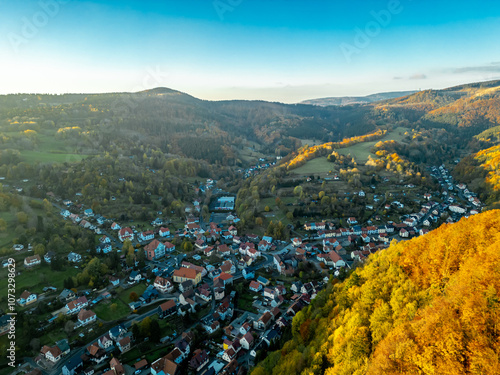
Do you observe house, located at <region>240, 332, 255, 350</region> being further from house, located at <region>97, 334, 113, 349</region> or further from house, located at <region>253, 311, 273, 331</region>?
house, located at <region>97, 334, 113, 349</region>

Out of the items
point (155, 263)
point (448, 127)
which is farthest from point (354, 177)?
point (448, 127)

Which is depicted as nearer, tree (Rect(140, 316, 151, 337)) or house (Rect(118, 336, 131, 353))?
house (Rect(118, 336, 131, 353))

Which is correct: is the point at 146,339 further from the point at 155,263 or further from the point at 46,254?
the point at 46,254

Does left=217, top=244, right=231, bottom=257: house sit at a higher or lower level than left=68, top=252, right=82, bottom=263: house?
lower

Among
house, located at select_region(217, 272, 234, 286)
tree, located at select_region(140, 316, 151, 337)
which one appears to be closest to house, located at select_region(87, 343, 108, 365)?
tree, located at select_region(140, 316, 151, 337)

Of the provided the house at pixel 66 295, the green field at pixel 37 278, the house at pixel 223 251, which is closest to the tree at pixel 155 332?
the house at pixel 66 295
